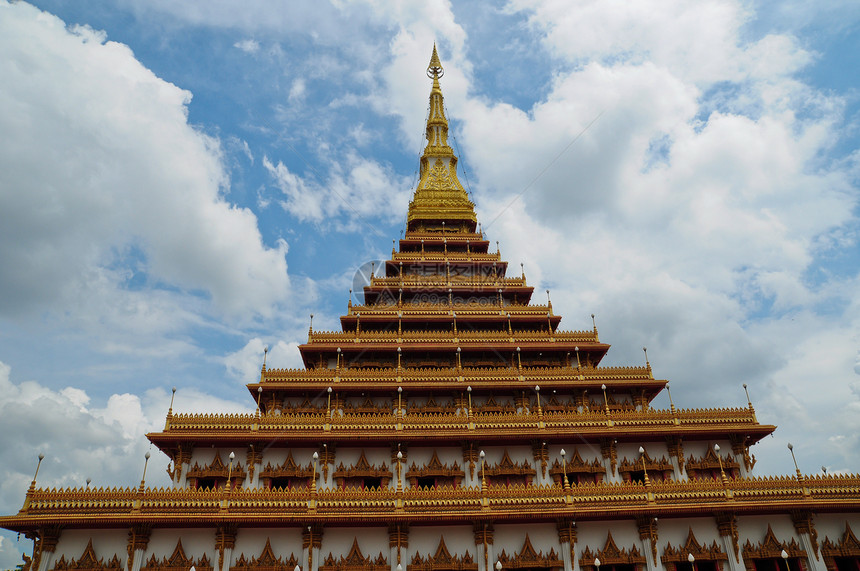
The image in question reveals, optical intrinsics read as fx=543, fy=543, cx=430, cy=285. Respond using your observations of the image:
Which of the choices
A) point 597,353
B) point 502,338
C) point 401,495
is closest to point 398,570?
point 401,495

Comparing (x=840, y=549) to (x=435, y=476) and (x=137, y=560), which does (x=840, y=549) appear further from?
(x=137, y=560)

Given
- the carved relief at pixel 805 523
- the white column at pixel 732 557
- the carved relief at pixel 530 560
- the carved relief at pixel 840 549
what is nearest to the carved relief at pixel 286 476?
the carved relief at pixel 530 560

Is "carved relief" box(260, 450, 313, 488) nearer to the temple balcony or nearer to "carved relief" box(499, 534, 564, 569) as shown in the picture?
the temple balcony

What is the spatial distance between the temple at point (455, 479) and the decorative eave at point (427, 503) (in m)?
0.10

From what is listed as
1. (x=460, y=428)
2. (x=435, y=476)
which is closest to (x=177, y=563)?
(x=435, y=476)

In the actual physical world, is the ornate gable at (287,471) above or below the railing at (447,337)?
below

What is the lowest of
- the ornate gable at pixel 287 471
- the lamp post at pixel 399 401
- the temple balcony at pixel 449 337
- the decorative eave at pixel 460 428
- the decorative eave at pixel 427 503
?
the decorative eave at pixel 427 503

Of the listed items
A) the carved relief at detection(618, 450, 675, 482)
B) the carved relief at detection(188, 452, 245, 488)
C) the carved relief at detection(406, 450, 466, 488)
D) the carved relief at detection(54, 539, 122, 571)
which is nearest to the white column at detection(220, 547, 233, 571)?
the carved relief at detection(188, 452, 245, 488)

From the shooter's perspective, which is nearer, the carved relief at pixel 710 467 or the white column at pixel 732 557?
the white column at pixel 732 557

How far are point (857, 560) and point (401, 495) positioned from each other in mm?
26573

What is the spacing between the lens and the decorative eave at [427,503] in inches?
1141

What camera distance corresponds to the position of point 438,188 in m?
63.1

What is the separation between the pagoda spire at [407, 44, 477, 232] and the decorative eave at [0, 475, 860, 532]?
35.0 m

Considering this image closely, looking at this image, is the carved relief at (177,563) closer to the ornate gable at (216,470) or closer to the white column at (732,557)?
the ornate gable at (216,470)
